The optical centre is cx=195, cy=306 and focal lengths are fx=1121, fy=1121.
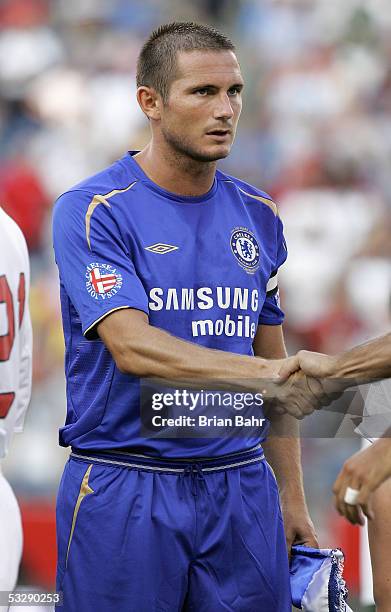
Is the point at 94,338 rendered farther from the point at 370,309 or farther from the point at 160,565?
the point at 370,309

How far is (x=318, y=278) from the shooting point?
794 centimetres

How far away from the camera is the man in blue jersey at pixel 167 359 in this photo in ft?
9.78

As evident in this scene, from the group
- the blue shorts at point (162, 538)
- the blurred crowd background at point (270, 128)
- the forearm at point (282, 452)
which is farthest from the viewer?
the blurred crowd background at point (270, 128)

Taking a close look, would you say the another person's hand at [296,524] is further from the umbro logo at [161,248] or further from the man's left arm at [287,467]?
the umbro logo at [161,248]

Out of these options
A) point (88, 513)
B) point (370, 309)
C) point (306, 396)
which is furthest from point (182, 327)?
point (370, 309)

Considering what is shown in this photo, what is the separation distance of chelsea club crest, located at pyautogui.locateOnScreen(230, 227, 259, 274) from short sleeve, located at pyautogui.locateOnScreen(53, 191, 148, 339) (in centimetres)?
34

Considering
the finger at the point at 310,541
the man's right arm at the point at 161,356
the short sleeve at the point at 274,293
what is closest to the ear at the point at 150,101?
the short sleeve at the point at 274,293

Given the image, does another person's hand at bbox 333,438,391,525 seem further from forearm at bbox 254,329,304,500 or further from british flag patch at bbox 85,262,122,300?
forearm at bbox 254,329,304,500

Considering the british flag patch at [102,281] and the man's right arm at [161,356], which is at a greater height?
the british flag patch at [102,281]

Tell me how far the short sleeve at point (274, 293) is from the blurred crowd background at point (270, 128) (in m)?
3.86

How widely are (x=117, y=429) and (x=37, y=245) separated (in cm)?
498

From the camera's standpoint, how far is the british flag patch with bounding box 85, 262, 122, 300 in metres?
2.95

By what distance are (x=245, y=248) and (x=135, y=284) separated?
406 millimetres

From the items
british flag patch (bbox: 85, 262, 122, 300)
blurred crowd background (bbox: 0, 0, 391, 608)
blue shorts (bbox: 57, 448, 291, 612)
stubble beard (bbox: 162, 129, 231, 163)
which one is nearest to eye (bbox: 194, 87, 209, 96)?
stubble beard (bbox: 162, 129, 231, 163)
